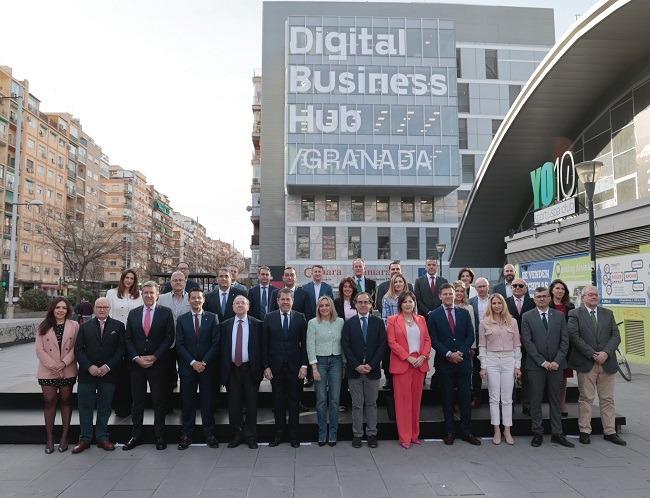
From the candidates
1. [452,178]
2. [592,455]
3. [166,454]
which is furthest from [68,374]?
[452,178]

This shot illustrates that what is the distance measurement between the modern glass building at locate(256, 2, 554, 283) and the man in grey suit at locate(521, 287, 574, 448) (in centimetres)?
3476

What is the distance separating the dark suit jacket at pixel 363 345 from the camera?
6277mm

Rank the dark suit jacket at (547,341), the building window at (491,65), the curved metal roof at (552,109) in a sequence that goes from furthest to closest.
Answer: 1. the building window at (491,65)
2. the curved metal roof at (552,109)
3. the dark suit jacket at (547,341)

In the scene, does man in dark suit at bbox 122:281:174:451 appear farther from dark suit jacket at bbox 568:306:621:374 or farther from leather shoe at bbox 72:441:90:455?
dark suit jacket at bbox 568:306:621:374

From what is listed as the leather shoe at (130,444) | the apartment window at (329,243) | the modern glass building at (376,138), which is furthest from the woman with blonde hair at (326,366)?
the apartment window at (329,243)

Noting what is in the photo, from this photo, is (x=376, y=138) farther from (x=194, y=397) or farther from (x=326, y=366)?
(x=194, y=397)

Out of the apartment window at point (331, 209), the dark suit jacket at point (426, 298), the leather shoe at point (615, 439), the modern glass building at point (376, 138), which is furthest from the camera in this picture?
the apartment window at point (331, 209)

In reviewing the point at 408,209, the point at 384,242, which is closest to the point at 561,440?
the point at 384,242

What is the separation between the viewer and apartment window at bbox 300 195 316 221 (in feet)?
142

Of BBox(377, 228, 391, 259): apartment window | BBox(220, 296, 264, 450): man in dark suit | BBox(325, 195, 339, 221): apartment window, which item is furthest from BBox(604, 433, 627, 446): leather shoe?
BBox(325, 195, 339, 221): apartment window

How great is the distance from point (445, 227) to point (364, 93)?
14.1 m

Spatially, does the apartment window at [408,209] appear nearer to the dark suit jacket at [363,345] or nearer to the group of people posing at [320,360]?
the group of people posing at [320,360]

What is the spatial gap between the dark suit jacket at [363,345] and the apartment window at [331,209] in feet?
122

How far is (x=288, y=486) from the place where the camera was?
4973 mm
